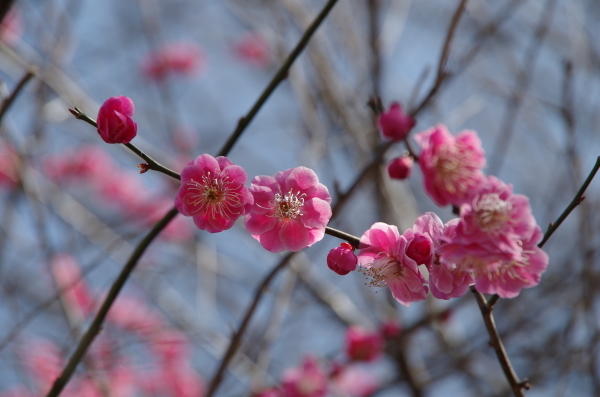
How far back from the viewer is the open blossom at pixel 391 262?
3.80 feet

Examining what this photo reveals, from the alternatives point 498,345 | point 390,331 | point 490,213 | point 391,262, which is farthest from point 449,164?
point 390,331

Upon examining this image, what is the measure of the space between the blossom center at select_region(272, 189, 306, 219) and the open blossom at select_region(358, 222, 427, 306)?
149 millimetres

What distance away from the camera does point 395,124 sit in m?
1.11

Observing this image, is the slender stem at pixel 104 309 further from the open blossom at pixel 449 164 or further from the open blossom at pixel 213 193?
the open blossom at pixel 449 164

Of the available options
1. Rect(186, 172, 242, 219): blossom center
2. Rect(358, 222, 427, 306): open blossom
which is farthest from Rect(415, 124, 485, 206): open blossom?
Rect(186, 172, 242, 219): blossom center

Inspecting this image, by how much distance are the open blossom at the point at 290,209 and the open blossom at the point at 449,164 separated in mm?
220

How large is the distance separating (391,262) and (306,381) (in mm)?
1440

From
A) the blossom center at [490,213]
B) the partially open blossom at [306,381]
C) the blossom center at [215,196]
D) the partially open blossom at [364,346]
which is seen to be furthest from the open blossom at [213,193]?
the partially open blossom at [364,346]

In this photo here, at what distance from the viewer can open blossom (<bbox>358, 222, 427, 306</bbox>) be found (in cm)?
116

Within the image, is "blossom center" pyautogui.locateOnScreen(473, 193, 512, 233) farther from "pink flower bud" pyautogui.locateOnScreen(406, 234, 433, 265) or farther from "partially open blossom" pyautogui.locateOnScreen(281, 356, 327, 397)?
"partially open blossom" pyautogui.locateOnScreen(281, 356, 327, 397)

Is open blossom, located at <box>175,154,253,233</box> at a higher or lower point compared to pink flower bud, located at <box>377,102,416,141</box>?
lower

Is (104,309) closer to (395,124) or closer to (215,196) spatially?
(215,196)

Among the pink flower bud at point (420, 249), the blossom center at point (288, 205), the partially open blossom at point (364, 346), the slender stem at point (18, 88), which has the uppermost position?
the partially open blossom at point (364, 346)

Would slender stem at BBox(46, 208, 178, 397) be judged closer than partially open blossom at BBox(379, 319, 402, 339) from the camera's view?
Yes
